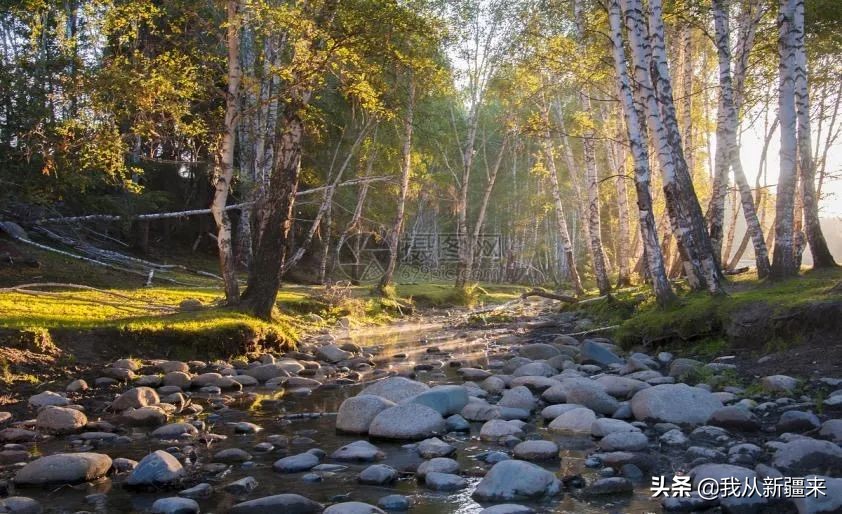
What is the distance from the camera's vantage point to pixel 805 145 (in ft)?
46.6

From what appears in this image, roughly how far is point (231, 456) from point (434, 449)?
181 centimetres

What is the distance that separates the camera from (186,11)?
13852 millimetres

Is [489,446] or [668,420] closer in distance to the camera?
[489,446]

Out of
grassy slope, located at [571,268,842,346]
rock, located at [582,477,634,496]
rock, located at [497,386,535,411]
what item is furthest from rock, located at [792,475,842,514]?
grassy slope, located at [571,268,842,346]

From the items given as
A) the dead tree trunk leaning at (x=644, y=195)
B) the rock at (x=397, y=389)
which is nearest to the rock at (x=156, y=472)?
the rock at (x=397, y=389)

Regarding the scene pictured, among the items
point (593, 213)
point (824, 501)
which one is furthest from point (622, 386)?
point (593, 213)

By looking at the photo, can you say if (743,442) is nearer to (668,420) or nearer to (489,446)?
(668,420)

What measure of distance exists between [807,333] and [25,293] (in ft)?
45.9

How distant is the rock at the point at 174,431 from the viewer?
679cm

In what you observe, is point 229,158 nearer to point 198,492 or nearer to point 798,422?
point 198,492

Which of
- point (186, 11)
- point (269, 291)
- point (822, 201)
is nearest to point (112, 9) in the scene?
point (186, 11)

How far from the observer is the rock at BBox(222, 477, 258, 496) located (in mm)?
5062

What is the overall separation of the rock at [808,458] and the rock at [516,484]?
1.74 metres

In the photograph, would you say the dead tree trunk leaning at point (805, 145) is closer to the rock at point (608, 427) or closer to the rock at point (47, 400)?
the rock at point (608, 427)
